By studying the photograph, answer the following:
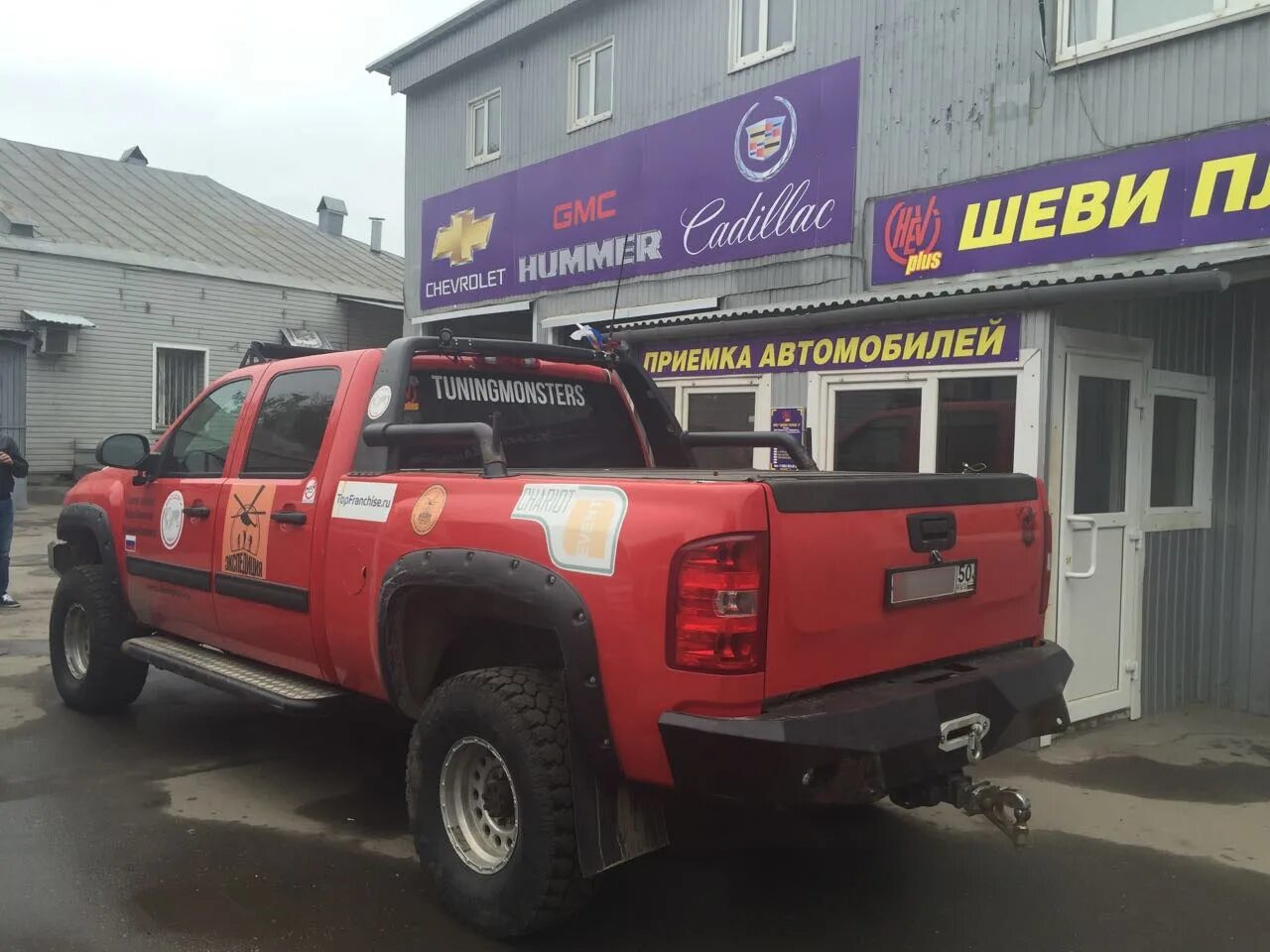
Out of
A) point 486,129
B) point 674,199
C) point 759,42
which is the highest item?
point 486,129

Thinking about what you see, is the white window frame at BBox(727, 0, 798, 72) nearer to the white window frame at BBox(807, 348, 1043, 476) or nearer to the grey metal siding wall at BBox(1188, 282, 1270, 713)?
the white window frame at BBox(807, 348, 1043, 476)

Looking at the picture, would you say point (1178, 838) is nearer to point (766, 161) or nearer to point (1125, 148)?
point (1125, 148)

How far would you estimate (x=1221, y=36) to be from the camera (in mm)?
6406

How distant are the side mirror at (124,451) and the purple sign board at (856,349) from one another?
12.1 ft

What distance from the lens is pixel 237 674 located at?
446cm

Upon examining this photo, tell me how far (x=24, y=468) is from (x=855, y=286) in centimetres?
704

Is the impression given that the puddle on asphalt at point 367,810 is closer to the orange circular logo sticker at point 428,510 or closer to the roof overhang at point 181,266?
the orange circular logo sticker at point 428,510

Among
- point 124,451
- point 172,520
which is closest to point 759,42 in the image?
→ point 124,451

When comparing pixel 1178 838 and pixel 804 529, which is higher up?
pixel 804 529

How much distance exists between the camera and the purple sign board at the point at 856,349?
5.87 metres

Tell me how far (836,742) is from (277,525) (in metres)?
2.58

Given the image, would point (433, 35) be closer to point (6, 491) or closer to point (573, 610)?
point (6, 491)

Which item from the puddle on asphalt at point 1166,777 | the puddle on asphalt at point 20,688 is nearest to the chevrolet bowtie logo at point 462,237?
the puddle on asphalt at point 20,688

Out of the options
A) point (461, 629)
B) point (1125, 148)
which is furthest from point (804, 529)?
point (1125, 148)
